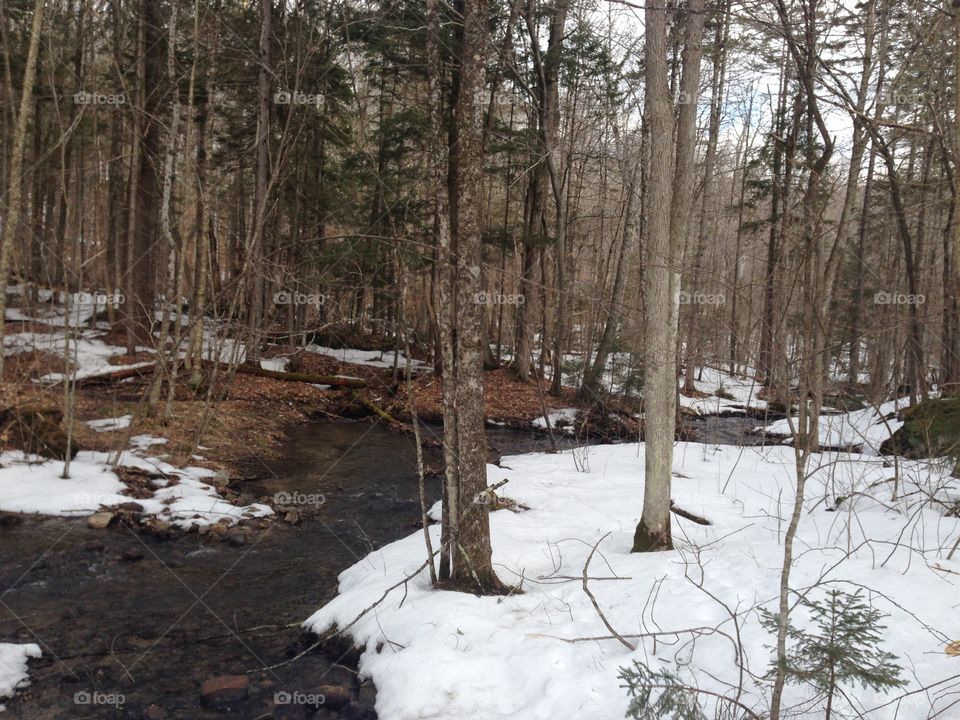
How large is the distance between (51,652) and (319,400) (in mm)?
10166

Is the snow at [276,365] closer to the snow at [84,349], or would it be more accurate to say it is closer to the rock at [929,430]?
the snow at [84,349]

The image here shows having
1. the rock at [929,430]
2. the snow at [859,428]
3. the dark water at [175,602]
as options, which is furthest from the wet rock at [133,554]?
the snow at [859,428]

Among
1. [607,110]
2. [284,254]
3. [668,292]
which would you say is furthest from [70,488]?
[607,110]

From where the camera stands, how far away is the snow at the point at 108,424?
10023 millimetres

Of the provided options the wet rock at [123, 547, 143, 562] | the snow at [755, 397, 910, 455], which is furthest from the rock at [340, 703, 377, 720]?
the snow at [755, 397, 910, 455]

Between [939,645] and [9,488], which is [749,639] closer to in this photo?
[939,645]

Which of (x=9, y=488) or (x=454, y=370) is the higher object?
(x=454, y=370)

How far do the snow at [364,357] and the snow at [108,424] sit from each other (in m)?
8.55

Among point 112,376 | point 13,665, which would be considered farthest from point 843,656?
point 112,376

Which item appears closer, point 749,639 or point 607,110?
point 749,639

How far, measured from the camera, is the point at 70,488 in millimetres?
A: 7887

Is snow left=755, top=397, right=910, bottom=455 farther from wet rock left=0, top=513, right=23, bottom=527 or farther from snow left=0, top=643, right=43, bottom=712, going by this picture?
wet rock left=0, top=513, right=23, bottom=527

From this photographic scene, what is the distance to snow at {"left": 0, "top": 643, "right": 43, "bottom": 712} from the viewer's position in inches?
171

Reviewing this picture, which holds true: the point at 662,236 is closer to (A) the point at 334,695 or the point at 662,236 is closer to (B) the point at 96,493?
(A) the point at 334,695
